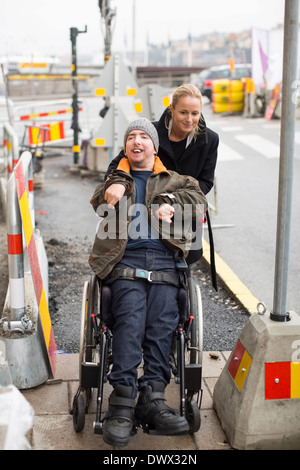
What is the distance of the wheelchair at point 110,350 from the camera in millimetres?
3271

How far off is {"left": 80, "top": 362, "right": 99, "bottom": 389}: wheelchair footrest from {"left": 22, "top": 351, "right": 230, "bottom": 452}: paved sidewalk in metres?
0.30

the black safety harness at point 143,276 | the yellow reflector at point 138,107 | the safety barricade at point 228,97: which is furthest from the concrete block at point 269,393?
the safety barricade at point 228,97

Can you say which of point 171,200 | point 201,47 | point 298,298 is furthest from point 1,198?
point 201,47

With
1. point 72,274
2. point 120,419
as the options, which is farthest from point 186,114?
point 72,274

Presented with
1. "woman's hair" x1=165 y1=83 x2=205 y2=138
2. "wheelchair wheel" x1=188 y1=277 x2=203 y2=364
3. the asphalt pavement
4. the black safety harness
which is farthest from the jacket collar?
the asphalt pavement

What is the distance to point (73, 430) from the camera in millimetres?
3469

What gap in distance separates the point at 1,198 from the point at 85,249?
1.76 metres

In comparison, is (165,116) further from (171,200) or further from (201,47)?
(201,47)

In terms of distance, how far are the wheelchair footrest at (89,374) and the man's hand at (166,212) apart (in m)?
0.85

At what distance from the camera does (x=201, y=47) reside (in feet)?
417

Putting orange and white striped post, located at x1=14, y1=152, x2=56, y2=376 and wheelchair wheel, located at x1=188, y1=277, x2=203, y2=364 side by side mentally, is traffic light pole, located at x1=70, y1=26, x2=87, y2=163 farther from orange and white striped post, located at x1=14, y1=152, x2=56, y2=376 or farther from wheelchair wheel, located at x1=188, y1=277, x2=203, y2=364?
wheelchair wheel, located at x1=188, y1=277, x2=203, y2=364

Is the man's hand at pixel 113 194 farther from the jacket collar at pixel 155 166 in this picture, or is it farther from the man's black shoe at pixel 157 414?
the man's black shoe at pixel 157 414

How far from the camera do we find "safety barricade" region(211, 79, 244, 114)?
896 inches

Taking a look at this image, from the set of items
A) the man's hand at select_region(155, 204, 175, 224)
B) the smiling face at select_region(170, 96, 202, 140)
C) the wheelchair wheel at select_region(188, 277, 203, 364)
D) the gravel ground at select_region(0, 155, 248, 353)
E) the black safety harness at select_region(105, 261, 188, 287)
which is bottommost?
the gravel ground at select_region(0, 155, 248, 353)
